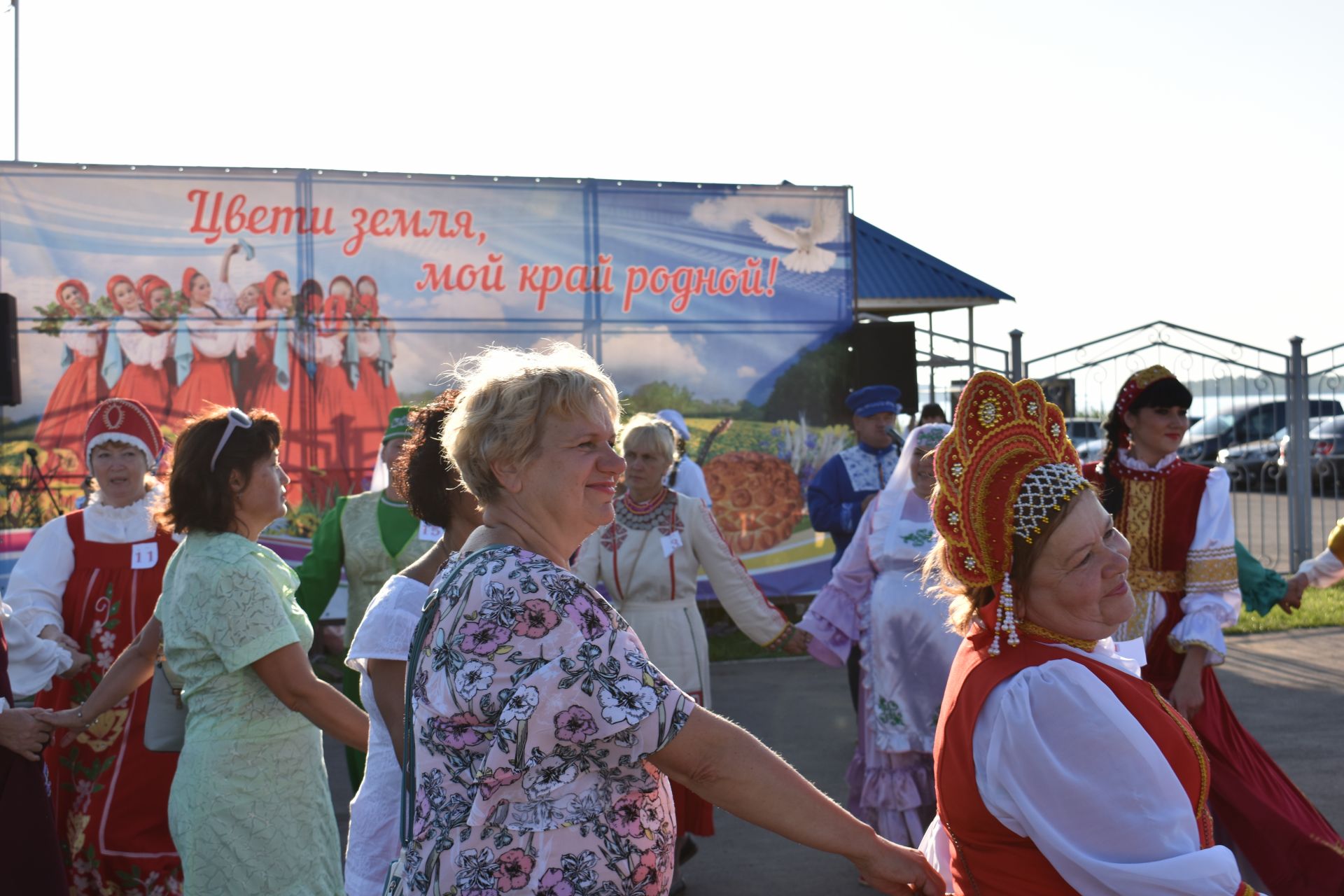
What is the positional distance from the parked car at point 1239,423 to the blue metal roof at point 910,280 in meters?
3.10

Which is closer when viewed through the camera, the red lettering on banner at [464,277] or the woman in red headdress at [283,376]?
the woman in red headdress at [283,376]

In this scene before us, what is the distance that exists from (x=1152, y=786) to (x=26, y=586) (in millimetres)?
3868

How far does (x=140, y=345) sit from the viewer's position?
30.1 feet

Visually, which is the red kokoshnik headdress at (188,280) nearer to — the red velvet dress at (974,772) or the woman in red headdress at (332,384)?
the woman in red headdress at (332,384)

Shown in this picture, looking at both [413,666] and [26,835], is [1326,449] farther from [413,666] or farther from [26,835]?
[413,666]

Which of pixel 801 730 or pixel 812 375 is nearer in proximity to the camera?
pixel 801 730

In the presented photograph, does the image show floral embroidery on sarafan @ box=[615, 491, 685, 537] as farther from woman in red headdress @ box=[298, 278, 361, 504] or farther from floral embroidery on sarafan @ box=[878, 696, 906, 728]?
woman in red headdress @ box=[298, 278, 361, 504]

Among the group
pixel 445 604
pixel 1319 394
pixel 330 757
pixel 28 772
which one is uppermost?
pixel 1319 394

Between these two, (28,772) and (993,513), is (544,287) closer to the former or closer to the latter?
(28,772)

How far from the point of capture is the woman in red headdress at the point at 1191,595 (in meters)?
3.99

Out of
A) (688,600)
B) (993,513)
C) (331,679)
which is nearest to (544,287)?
(331,679)

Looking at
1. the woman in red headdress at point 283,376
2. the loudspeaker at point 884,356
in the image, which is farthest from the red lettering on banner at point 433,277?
the loudspeaker at point 884,356

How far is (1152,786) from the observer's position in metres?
2.05

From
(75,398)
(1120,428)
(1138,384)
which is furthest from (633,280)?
(1138,384)
